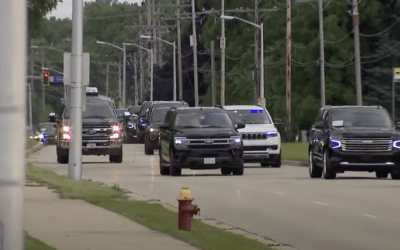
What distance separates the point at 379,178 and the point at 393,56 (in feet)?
189

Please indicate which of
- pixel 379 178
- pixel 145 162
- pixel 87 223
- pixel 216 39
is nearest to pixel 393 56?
pixel 216 39

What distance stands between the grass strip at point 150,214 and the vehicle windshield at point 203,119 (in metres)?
5.54

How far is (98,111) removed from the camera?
42.5 m

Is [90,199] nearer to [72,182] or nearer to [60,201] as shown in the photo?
[60,201]

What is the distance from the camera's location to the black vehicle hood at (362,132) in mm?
30938

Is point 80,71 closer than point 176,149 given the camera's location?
Yes

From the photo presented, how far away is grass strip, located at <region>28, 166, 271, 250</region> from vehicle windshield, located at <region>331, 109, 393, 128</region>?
7638 mm

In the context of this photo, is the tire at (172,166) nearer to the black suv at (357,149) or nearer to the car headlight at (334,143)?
the black suv at (357,149)

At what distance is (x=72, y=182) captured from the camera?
26953 mm

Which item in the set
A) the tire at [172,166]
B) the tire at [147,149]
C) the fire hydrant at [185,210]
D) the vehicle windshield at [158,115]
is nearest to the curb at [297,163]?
the tire at [172,166]

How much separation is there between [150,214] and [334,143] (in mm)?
13197

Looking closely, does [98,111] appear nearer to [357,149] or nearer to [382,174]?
[382,174]

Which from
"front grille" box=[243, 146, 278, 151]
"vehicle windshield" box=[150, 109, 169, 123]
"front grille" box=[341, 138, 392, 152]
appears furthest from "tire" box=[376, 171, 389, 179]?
"vehicle windshield" box=[150, 109, 169, 123]

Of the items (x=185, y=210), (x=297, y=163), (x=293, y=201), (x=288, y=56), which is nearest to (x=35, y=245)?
(x=185, y=210)
